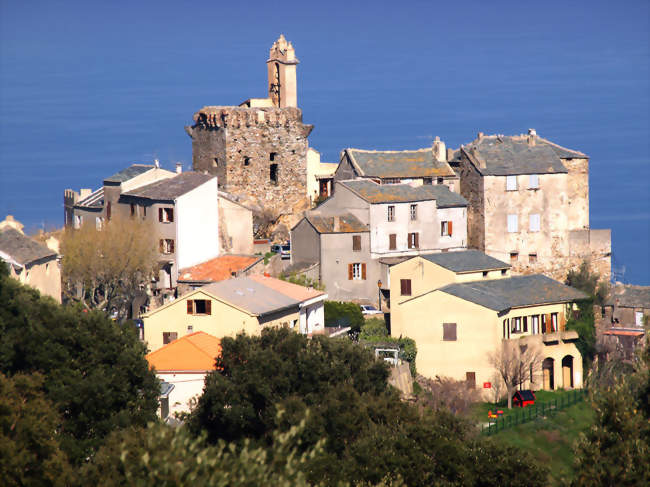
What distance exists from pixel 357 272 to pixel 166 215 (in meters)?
10.8

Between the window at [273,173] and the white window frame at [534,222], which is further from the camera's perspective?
the window at [273,173]

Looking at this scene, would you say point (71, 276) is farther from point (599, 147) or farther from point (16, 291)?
point (599, 147)

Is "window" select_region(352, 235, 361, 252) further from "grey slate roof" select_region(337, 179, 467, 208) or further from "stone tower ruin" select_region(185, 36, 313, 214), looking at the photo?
"stone tower ruin" select_region(185, 36, 313, 214)

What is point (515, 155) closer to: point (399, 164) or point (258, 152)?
point (399, 164)

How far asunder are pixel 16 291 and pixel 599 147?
14855 centimetres

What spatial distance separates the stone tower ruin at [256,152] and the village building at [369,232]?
8297mm

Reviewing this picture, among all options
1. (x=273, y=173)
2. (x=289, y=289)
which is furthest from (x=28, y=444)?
(x=273, y=173)

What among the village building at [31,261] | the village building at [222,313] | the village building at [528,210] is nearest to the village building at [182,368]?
the village building at [222,313]

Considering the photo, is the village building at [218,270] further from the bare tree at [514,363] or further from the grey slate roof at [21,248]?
the bare tree at [514,363]

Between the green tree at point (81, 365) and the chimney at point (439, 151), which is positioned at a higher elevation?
the chimney at point (439, 151)

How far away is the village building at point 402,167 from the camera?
85312mm

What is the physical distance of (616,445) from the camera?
127 ft

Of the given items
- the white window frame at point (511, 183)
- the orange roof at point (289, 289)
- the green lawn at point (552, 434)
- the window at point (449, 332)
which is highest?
the white window frame at point (511, 183)

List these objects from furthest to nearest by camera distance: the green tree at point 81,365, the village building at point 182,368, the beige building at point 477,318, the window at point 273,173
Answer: the window at point 273,173
the beige building at point 477,318
the village building at point 182,368
the green tree at point 81,365
